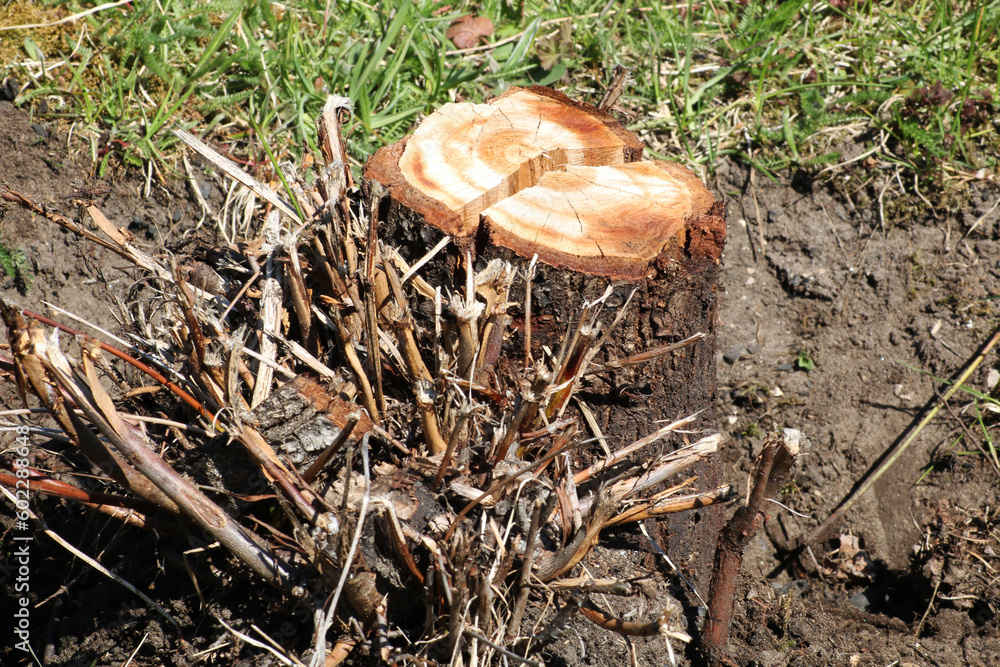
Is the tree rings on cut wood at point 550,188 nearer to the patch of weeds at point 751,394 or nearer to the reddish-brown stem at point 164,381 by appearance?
the reddish-brown stem at point 164,381

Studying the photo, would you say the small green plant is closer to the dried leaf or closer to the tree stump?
the tree stump

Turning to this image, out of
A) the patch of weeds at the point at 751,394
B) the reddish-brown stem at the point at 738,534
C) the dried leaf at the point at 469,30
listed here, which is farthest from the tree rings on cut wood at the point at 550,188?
the dried leaf at the point at 469,30

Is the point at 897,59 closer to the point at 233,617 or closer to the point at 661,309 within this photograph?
the point at 661,309

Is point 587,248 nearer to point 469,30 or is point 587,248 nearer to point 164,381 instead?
point 164,381

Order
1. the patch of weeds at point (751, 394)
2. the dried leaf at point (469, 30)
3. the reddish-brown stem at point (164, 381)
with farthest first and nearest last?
the dried leaf at point (469, 30), the patch of weeds at point (751, 394), the reddish-brown stem at point (164, 381)

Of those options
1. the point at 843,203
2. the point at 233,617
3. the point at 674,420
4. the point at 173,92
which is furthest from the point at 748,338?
the point at 173,92
